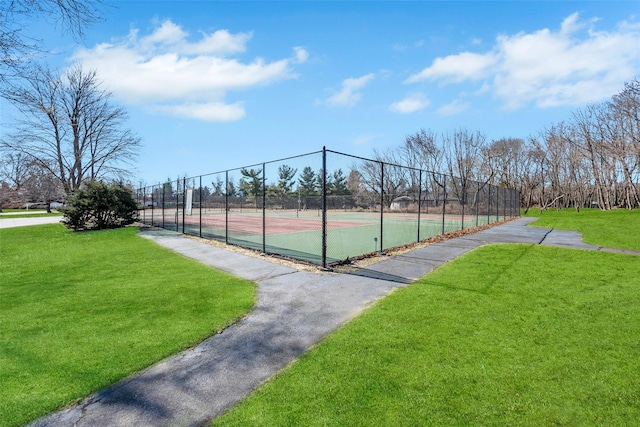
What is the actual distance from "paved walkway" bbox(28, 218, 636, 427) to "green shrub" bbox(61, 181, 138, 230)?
12.2 m

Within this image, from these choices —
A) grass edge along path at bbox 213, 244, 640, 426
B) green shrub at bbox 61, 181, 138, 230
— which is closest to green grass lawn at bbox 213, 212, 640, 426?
grass edge along path at bbox 213, 244, 640, 426

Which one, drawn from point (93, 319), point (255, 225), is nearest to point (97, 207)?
point (255, 225)

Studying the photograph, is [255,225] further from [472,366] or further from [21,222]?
[21,222]

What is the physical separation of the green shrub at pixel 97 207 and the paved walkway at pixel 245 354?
12.2m

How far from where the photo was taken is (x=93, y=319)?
3.64 m

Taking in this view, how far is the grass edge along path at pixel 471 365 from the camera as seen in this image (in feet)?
6.59

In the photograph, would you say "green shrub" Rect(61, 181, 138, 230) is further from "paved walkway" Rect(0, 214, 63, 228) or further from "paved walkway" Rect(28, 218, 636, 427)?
"paved walkway" Rect(28, 218, 636, 427)

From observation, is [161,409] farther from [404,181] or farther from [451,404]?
[404,181]

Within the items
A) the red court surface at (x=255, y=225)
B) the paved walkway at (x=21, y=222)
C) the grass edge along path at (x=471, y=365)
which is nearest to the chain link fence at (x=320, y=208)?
the red court surface at (x=255, y=225)

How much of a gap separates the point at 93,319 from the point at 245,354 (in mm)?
2003

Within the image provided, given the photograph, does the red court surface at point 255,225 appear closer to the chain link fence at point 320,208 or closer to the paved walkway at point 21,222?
the chain link fence at point 320,208

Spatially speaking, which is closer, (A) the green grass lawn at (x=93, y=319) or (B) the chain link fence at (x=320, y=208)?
(A) the green grass lawn at (x=93, y=319)

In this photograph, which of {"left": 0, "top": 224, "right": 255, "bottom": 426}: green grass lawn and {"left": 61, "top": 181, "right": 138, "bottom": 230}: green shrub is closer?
{"left": 0, "top": 224, "right": 255, "bottom": 426}: green grass lawn

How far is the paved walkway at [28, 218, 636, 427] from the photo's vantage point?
212cm
